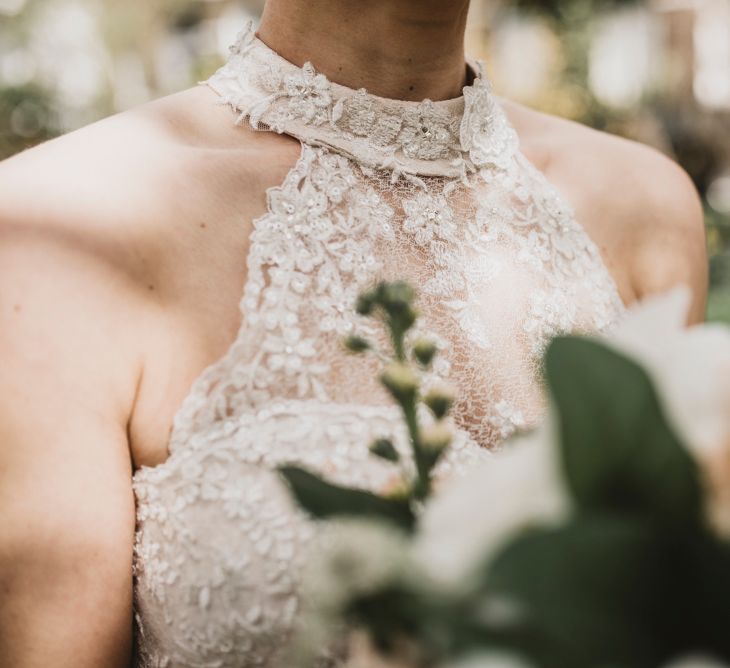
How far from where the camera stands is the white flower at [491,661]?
407 millimetres

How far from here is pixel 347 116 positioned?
1.80 metres

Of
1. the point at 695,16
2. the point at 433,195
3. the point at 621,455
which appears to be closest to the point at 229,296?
the point at 433,195

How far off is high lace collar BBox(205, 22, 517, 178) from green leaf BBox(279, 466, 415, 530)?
4.07ft

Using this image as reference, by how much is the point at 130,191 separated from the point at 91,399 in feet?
1.25

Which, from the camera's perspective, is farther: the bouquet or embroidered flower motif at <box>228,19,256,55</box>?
embroidered flower motif at <box>228,19,256,55</box>

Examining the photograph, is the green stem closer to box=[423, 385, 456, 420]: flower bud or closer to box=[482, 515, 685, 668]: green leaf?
box=[423, 385, 456, 420]: flower bud

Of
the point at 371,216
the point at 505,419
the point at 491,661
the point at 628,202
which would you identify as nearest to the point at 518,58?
the point at 628,202

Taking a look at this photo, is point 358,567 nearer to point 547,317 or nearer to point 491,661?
point 491,661

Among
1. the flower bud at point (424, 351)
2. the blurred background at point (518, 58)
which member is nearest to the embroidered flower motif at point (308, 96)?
the flower bud at point (424, 351)

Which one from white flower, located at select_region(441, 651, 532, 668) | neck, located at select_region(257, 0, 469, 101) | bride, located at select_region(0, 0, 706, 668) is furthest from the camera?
neck, located at select_region(257, 0, 469, 101)

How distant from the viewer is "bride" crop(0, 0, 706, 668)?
1337mm

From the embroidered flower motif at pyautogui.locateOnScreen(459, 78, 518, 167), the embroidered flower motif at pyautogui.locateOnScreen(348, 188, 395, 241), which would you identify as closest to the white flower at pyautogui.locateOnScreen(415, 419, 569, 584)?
the embroidered flower motif at pyautogui.locateOnScreen(348, 188, 395, 241)

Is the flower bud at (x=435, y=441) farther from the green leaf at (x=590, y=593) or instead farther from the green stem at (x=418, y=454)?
the green leaf at (x=590, y=593)

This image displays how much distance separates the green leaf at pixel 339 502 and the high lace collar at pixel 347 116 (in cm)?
124
